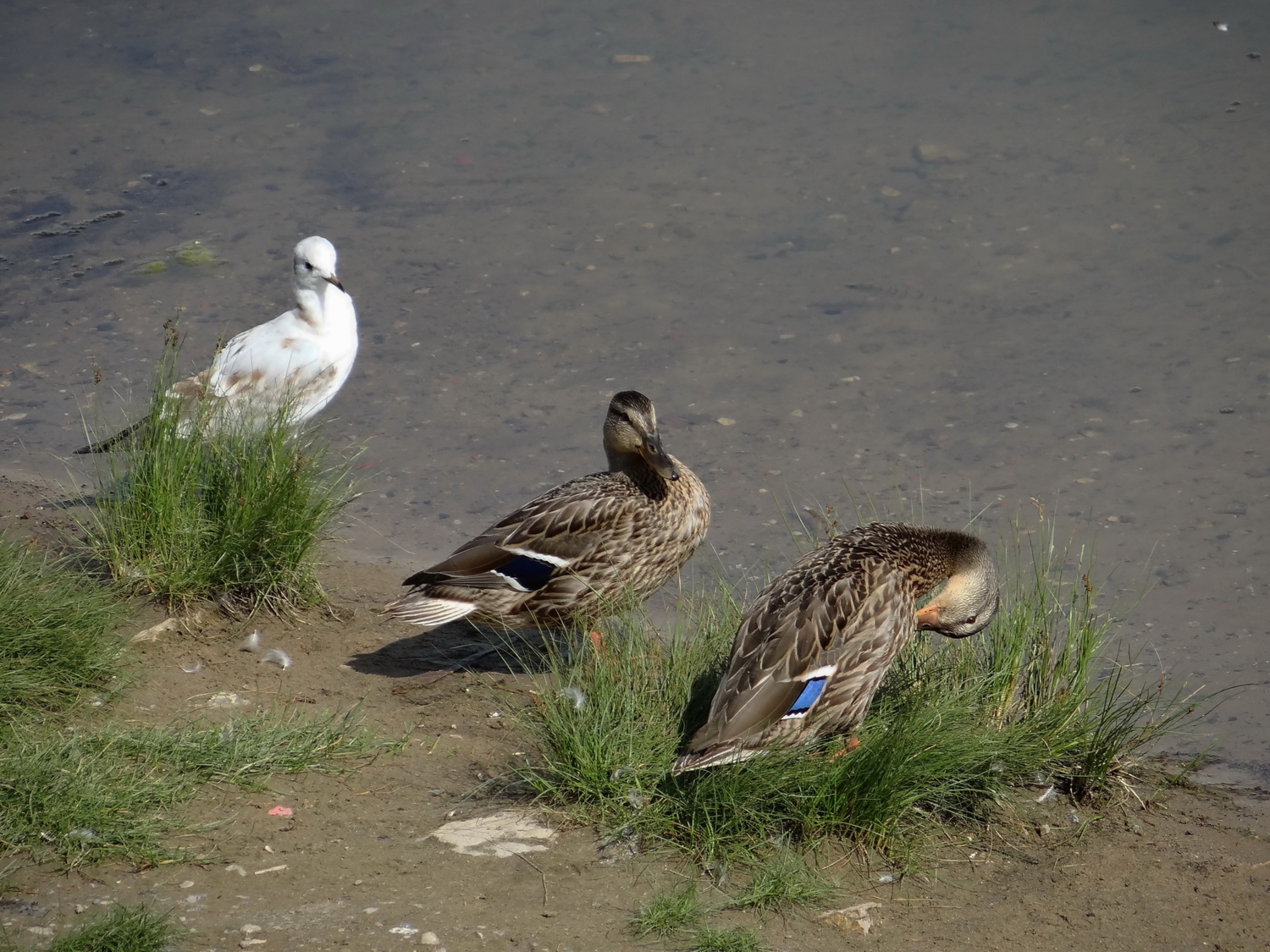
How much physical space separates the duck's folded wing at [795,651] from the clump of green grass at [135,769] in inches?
46.4

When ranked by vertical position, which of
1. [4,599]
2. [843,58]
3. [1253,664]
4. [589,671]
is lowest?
[1253,664]

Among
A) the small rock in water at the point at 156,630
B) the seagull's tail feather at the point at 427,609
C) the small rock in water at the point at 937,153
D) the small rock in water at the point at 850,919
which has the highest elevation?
the small rock in water at the point at 937,153

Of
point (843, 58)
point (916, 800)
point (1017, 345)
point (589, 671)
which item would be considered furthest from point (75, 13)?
point (916, 800)

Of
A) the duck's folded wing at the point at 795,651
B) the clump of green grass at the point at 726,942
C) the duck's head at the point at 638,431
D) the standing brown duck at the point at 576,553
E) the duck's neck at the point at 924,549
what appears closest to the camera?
the clump of green grass at the point at 726,942

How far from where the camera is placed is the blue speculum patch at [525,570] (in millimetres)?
5617

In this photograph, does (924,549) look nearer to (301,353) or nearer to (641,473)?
(641,473)

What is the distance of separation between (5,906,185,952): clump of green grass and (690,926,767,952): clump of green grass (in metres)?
1.32

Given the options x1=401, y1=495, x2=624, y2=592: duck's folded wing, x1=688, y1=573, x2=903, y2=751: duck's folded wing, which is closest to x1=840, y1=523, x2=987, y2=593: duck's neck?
x1=688, y1=573, x2=903, y2=751: duck's folded wing

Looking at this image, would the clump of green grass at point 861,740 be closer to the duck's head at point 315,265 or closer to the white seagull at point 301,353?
the white seagull at point 301,353

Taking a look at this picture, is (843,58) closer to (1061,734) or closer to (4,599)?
(1061,734)

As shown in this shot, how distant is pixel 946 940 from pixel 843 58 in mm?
8613

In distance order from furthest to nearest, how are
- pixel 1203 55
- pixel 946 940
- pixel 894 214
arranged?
pixel 1203 55 → pixel 894 214 → pixel 946 940

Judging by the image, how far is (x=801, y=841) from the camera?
4273 mm

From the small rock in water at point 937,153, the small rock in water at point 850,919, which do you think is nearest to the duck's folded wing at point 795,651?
the small rock in water at point 850,919
